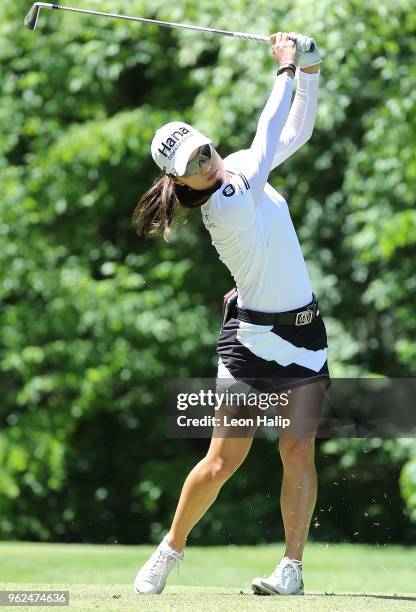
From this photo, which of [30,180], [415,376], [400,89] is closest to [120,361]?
[30,180]

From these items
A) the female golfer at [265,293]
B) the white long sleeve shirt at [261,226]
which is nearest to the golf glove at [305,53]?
the female golfer at [265,293]

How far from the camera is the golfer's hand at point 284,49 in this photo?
13.7 feet

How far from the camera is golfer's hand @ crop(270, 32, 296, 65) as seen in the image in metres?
4.16

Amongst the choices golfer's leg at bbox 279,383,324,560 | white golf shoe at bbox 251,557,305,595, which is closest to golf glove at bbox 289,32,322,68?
golfer's leg at bbox 279,383,324,560

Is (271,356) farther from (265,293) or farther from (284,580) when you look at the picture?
(284,580)

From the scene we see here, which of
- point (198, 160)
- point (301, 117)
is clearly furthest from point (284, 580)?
point (301, 117)

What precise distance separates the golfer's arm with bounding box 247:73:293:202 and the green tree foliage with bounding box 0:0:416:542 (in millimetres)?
A: 5131

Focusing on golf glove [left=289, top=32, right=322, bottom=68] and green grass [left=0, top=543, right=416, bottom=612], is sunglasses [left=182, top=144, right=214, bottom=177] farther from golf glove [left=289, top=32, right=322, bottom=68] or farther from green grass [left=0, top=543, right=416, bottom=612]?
green grass [left=0, top=543, right=416, bottom=612]

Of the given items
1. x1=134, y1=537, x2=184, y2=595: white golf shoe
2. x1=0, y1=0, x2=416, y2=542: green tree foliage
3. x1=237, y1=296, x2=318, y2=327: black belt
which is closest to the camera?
x1=237, y1=296, x2=318, y2=327: black belt

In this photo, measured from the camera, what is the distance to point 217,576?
7.85 m

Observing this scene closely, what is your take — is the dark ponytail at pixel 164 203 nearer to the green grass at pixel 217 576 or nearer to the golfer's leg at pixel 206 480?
the golfer's leg at pixel 206 480

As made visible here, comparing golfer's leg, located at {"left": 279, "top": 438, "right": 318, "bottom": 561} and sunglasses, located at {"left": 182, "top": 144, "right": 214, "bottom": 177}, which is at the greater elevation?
sunglasses, located at {"left": 182, "top": 144, "right": 214, "bottom": 177}

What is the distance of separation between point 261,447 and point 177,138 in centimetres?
732

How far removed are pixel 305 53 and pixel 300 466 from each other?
4.78 feet
